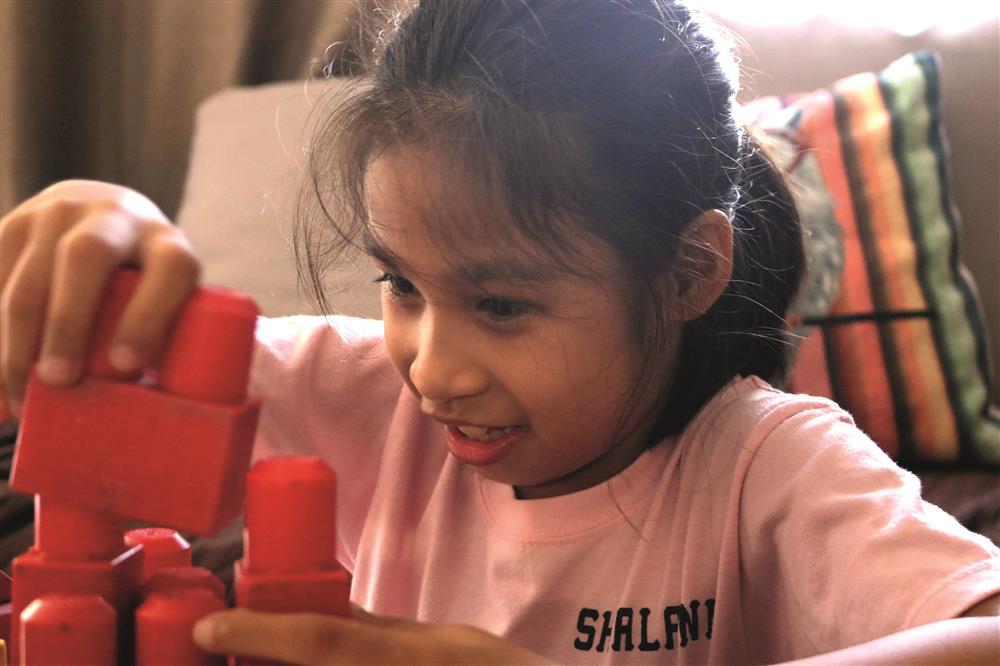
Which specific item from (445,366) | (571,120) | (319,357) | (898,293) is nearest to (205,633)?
(445,366)

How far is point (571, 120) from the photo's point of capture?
2.10 ft

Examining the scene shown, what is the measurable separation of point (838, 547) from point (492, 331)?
23 cm

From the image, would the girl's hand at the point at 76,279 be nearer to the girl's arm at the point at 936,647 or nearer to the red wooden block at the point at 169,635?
the red wooden block at the point at 169,635

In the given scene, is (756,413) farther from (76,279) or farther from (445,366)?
(76,279)

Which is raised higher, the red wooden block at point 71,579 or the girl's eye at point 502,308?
the girl's eye at point 502,308

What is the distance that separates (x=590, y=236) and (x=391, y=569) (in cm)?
35

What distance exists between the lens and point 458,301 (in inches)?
24.8

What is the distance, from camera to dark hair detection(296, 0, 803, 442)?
635mm

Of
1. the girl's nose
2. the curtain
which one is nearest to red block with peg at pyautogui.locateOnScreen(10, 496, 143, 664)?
the girl's nose

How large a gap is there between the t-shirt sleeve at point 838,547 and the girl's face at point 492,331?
4.6 inches

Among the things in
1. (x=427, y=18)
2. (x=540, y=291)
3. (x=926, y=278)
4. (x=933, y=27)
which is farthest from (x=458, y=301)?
(x=933, y=27)

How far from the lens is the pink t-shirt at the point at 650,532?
0.59 meters

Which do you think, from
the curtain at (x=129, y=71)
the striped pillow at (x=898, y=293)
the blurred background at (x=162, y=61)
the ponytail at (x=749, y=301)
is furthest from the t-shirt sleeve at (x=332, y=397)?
the curtain at (x=129, y=71)

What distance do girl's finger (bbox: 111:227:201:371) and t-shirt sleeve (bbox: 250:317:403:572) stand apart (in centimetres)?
44
